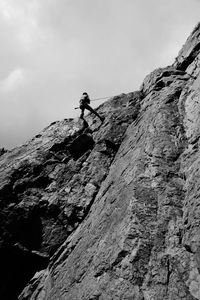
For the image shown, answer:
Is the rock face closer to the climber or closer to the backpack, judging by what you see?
the climber

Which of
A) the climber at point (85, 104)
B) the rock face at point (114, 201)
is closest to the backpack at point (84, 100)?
the climber at point (85, 104)

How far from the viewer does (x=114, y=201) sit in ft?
64.4

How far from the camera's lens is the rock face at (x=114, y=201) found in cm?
1517

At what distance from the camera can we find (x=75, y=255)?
19312 millimetres

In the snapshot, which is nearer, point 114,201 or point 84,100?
point 114,201

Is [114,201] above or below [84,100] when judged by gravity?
below

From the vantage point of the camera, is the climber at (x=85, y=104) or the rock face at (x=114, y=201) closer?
the rock face at (x=114, y=201)

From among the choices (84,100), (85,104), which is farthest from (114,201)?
(84,100)

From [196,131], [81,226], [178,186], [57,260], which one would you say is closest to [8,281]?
[57,260]

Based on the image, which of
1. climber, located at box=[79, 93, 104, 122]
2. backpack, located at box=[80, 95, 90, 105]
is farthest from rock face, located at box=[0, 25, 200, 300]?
backpack, located at box=[80, 95, 90, 105]

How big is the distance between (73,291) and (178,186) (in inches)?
275

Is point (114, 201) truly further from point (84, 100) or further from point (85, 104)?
point (84, 100)

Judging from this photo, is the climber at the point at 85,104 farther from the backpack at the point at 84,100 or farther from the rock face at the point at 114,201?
the rock face at the point at 114,201

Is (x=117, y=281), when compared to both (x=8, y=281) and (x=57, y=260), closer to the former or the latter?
(x=57, y=260)
